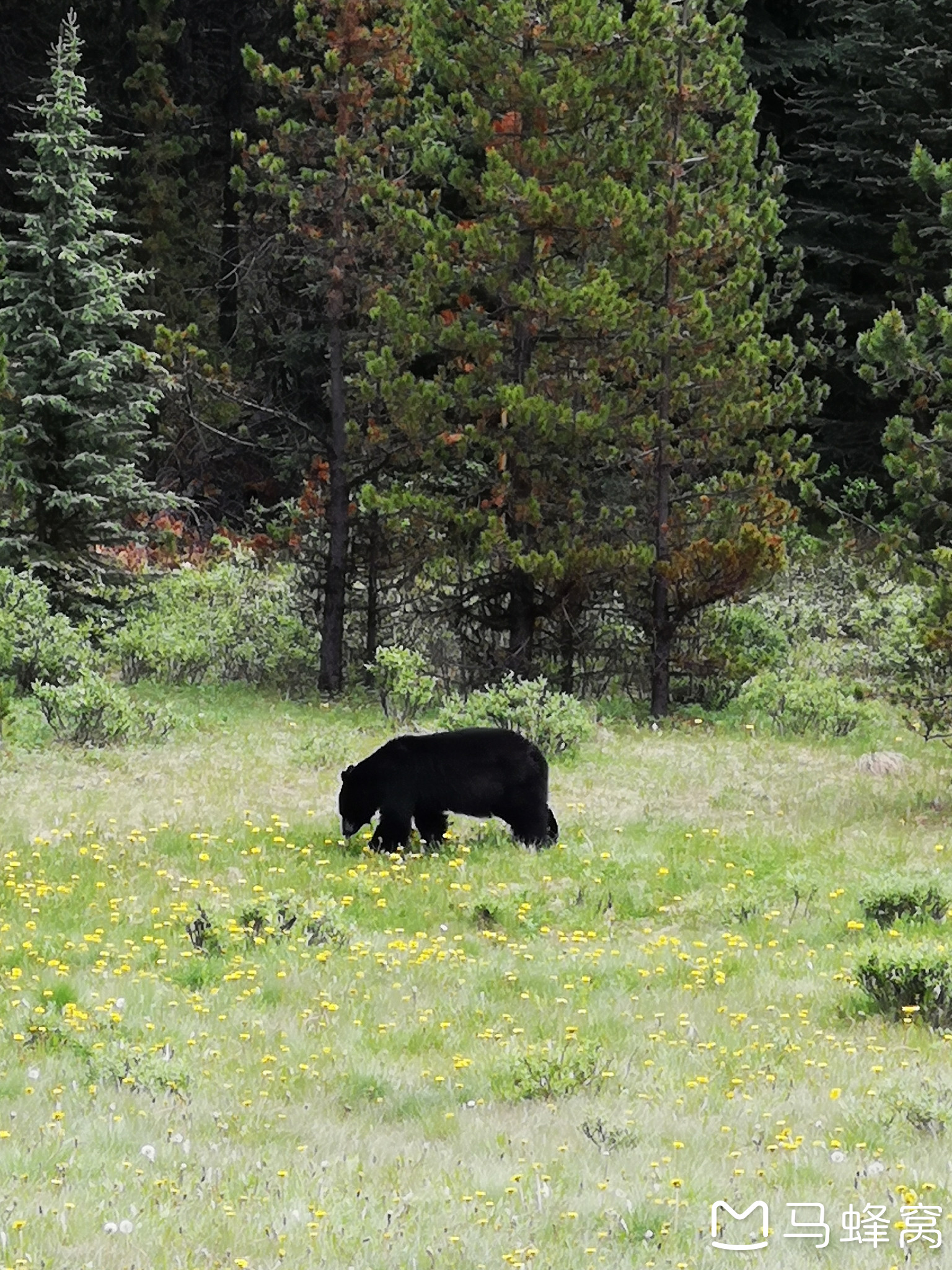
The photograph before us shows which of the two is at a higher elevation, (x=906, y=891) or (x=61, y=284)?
(x=61, y=284)

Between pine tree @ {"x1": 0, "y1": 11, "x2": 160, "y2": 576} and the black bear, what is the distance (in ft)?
39.7

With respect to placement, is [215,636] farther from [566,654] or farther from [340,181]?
[340,181]

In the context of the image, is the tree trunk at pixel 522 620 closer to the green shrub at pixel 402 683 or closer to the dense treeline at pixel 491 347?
the dense treeline at pixel 491 347

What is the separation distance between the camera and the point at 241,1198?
18.9ft

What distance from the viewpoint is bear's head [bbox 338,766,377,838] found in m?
12.6

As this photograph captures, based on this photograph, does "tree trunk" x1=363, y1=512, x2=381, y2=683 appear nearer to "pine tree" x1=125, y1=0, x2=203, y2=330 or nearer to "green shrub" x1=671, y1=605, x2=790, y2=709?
"green shrub" x1=671, y1=605, x2=790, y2=709

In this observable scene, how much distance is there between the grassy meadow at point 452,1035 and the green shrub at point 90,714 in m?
2.28

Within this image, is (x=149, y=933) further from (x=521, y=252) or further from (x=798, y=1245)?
(x=521, y=252)

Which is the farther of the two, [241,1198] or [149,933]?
[149,933]

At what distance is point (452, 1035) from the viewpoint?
8.34m

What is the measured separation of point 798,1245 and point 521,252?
57.2 feet

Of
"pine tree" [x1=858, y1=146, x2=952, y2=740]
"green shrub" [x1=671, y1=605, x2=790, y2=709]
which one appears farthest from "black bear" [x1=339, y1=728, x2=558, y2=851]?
"green shrub" [x1=671, y1=605, x2=790, y2=709]

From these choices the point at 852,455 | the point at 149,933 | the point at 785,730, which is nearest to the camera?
the point at 149,933

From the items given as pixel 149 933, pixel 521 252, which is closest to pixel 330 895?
pixel 149 933
